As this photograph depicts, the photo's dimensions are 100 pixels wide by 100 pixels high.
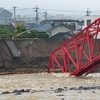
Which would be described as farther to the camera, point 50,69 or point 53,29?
point 53,29

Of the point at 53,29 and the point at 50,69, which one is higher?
the point at 53,29

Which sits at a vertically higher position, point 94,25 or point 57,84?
point 94,25

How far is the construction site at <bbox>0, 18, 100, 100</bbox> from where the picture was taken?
17.1 m

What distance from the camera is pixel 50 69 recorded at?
99.8ft

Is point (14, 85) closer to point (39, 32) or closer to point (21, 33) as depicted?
point (21, 33)

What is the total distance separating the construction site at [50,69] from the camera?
56.0ft

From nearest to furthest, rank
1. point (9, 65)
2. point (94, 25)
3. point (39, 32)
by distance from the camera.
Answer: point (94, 25) < point (9, 65) < point (39, 32)

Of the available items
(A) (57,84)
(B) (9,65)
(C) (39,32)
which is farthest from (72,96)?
(C) (39,32)

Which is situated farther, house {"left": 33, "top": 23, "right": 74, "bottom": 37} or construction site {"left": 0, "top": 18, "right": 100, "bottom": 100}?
house {"left": 33, "top": 23, "right": 74, "bottom": 37}

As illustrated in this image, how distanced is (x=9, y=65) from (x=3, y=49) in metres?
1.40

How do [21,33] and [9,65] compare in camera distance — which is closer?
[9,65]

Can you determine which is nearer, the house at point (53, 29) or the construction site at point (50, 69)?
the construction site at point (50, 69)

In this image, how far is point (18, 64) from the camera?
3169 cm

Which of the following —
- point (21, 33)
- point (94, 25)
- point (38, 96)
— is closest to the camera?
point (38, 96)
